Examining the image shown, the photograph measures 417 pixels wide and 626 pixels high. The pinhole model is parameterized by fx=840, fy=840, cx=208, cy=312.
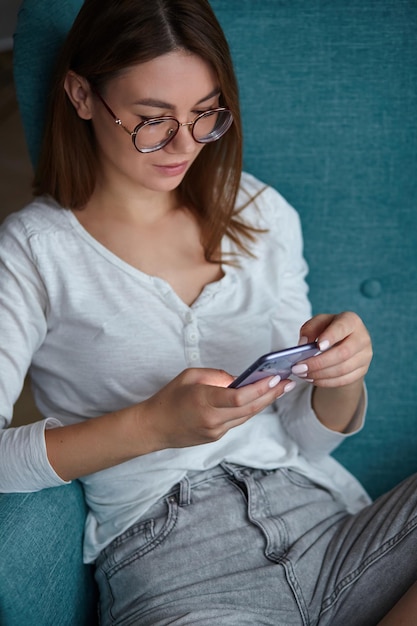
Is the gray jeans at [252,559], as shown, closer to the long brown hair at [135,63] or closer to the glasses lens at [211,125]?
the long brown hair at [135,63]

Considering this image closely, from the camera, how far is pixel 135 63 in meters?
1.21

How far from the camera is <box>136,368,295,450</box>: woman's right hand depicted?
1.13 metres

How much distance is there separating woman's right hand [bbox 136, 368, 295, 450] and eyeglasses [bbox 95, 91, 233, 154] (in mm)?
347

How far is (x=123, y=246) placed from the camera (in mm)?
1427

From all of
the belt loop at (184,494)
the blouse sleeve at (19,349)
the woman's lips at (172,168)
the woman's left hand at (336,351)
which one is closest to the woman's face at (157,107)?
the woman's lips at (172,168)

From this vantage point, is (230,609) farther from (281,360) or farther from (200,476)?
(281,360)

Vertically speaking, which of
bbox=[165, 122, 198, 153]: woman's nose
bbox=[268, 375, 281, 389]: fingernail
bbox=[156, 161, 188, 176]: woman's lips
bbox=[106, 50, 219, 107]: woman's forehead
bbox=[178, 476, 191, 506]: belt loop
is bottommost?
bbox=[178, 476, 191, 506]: belt loop

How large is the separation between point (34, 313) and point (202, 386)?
1.11ft

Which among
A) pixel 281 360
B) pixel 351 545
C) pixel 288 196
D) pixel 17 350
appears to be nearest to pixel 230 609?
pixel 351 545

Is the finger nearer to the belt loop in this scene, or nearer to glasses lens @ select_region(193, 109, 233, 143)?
the belt loop

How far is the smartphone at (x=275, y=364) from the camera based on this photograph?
41.8 inches

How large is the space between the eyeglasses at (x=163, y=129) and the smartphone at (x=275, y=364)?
38 cm

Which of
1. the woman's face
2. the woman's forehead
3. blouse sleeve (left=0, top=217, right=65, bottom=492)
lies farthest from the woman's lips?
blouse sleeve (left=0, top=217, right=65, bottom=492)

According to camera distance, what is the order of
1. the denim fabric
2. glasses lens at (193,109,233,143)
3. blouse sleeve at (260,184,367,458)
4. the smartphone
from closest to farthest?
the smartphone < the denim fabric < glasses lens at (193,109,233,143) < blouse sleeve at (260,184,367,458)
